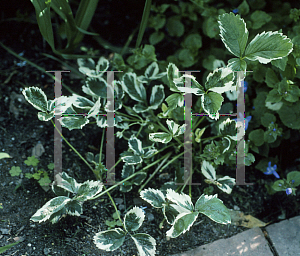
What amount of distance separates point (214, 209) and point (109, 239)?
42cm

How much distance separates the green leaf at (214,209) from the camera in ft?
4.02

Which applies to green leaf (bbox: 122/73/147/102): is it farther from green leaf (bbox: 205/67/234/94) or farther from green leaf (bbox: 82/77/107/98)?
green leaf (bbox: 205/67/234/94)

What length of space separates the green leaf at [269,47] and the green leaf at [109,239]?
33.5 inches

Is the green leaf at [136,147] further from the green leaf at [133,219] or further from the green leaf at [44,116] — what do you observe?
the green leaf at [44,116]

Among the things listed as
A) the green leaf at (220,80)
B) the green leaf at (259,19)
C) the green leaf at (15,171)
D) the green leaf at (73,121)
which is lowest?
the green leaf at (15,171)

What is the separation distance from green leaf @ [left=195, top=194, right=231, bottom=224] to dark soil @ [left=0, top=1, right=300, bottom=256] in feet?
0.85

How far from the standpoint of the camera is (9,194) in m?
1.48

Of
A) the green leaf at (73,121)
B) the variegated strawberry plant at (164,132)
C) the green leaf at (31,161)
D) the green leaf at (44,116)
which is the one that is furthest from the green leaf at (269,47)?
the green leaf at (31,161)

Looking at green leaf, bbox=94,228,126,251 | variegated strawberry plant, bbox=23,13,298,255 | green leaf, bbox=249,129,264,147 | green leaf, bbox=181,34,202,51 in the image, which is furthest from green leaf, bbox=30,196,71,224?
green leaf, bbox=181,34,202,51

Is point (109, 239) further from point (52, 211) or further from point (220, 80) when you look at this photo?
point (220, 80)

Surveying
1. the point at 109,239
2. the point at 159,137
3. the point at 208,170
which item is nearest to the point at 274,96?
the point at 208,170

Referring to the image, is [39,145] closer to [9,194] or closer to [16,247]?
[9,194]

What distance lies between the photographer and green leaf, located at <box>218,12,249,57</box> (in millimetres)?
1262

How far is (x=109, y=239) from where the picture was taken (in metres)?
1.30
